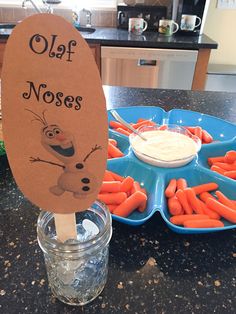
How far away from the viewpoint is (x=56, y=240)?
1.24ft

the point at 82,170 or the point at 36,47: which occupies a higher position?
the point at 36,47

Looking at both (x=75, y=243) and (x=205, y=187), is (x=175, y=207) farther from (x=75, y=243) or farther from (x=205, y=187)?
(x=75, y=243)

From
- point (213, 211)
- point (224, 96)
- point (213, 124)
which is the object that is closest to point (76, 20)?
point (224, 96)

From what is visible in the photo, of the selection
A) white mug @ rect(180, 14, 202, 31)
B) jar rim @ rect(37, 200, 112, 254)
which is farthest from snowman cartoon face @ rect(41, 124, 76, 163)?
white mug @ rect(180, 14, 202, 31)

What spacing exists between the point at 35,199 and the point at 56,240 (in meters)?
0.07

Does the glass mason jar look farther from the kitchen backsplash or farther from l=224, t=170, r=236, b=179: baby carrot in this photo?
the kitchen backsplash

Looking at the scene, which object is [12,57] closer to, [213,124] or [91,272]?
[91,272]

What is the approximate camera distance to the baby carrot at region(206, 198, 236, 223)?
20.7 inches

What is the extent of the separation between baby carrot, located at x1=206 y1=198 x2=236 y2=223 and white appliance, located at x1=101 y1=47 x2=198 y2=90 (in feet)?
5.57

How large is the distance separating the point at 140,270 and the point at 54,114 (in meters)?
0.29

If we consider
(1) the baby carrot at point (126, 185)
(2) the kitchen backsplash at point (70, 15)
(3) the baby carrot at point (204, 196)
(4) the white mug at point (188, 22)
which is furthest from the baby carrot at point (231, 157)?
(2) the kitchen backsplash at point (70, 15)

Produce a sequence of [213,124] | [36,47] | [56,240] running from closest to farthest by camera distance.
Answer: [36,47]
[56,240]
[213,124]

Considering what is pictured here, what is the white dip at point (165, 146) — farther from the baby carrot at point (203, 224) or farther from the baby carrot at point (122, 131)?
the baby carrot at point (203, 224)

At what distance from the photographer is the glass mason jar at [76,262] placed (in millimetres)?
374
